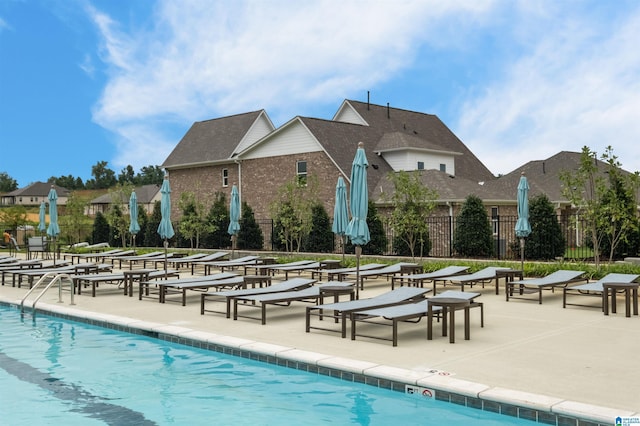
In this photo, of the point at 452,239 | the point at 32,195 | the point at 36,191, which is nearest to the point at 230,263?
the point at 452,239

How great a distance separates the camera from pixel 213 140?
134 feet

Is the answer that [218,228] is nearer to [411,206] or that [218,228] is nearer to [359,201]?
[411,206]

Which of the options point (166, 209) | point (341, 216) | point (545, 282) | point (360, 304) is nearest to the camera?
point (360, 304)

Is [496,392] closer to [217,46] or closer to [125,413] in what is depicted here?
[125,413]

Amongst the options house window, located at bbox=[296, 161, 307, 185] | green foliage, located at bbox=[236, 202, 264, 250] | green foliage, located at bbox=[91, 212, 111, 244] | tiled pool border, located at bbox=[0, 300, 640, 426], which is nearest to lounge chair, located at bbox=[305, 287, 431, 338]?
tiled pool border, located at bbox=[0, 300, 640, 426]

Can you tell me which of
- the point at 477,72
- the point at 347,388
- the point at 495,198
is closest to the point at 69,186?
the point at 495,198

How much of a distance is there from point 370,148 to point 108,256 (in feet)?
51.8

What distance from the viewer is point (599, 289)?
38.7ft

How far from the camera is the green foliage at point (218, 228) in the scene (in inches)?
1280

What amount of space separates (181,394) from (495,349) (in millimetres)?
4036

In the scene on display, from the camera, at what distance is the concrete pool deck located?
591 centimetres

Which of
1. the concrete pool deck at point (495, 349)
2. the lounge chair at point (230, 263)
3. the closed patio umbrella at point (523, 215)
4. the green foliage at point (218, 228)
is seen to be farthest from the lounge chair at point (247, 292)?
the green foliage at point (218, 228)

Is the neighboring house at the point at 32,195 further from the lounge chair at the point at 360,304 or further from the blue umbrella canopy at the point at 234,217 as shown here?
the lounge chair at the point at 360,304

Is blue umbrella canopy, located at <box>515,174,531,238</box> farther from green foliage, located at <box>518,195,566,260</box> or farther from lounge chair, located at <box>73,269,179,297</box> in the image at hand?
lounge chair, located at <box>73,269,179,297</box>
